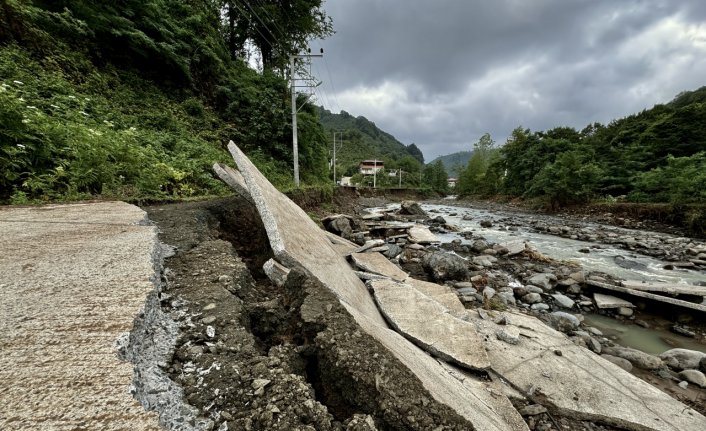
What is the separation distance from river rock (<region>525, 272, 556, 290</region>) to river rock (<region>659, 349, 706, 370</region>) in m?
2.03

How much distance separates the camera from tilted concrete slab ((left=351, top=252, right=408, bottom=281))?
400 centimetres

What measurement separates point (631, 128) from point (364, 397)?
3422 cm

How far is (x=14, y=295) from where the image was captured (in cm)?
126

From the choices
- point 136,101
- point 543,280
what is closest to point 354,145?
point 136,101

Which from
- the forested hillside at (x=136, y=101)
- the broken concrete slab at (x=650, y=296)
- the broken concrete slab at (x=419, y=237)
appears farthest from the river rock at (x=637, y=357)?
the forested hillside at (x=136, y=101)

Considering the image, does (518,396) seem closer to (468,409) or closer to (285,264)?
(468,409)

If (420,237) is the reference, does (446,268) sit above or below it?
above

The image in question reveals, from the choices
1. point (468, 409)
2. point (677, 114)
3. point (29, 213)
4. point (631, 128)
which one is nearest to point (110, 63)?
point (29, 213)

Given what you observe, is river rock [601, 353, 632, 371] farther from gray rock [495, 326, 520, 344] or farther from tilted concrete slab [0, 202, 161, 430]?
tilted concrete slab [0, 202, 161, 430]

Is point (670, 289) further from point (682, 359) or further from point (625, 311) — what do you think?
point (682, 359)

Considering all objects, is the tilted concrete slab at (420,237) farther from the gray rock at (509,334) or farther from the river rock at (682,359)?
the river rock at (682,359)

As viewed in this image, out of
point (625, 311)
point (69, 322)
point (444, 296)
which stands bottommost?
point (625, 311)

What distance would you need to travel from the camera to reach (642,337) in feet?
12.9

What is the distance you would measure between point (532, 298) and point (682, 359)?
170cm
